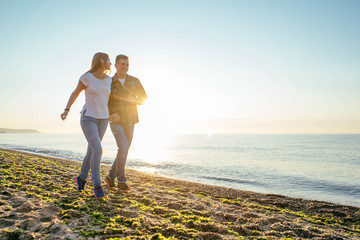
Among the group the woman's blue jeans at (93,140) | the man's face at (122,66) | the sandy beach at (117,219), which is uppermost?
the man's face at (122,66)

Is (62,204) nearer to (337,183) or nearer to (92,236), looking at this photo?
(92,236)

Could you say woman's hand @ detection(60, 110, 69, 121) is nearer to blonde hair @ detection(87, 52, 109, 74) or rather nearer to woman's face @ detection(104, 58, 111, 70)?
blonde hair @ detection(87, 52, 109, 74)

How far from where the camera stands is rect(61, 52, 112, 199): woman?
4.07 m

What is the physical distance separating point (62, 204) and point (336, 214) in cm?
686

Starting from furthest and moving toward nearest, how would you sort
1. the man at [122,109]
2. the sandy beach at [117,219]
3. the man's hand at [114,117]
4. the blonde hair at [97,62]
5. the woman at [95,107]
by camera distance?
the man at [122,109], the man's hand at [114,117], the blonde hair at [97,62], the woman at [95,107], the sandy beach at [117,219]

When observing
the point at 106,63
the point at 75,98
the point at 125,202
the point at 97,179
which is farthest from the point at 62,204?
the point at 106,63

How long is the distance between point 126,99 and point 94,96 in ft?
2.66

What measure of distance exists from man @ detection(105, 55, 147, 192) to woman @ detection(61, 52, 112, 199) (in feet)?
1.33

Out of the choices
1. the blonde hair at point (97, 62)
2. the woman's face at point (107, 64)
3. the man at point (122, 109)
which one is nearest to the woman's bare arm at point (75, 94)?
the blonde hair at point (97, 62)

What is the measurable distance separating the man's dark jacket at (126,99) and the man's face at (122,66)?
0.61 ft

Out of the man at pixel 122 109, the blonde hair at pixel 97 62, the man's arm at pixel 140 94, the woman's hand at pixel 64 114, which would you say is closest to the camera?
the woman's hand at pixel 64 114

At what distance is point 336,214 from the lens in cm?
614

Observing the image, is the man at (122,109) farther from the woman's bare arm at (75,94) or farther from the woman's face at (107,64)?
the woman's bare arm at (75,94)

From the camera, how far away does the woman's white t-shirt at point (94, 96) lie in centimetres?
409
